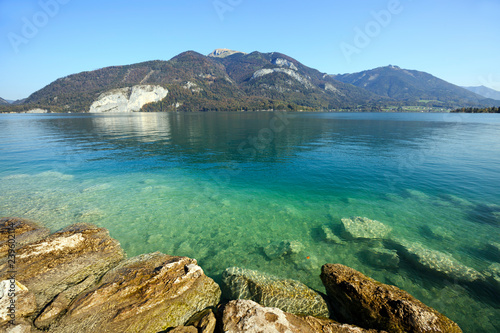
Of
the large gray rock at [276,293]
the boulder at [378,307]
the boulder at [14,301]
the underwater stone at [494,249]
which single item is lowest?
the underwater stone at [494,249]

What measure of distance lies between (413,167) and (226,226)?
27850 mm

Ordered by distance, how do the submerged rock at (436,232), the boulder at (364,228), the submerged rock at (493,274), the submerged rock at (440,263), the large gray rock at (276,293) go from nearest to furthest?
the large gray rock at (276,293) → the submerged rock at (493,274) → the submerged rock at (440,263) → the submerged rock at (436,232) → the boulder at (364,228)

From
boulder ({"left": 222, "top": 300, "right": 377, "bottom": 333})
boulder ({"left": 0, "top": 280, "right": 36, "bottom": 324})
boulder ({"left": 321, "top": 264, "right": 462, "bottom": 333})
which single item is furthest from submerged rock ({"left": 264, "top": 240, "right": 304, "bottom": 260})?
boulder ({"left": 0, "top": 280, "right": 36, "bottom": 324})

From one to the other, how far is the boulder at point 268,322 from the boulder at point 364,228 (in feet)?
26.3

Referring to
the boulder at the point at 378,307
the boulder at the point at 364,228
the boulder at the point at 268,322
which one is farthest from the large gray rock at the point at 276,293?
the boulder at the point at 364,228

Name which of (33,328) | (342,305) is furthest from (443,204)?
(33,328)

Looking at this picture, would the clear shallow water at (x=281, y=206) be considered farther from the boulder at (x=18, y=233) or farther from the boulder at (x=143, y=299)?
the boulder at (x=143, y=299)

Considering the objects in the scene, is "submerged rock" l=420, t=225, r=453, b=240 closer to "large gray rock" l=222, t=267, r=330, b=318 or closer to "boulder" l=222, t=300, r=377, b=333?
"large gray rock" l=222, t=267, r=330, b=318

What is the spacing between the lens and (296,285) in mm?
8758

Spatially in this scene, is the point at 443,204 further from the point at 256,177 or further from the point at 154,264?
the point at 154,264

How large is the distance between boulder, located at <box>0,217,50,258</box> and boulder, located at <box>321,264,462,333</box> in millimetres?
15802

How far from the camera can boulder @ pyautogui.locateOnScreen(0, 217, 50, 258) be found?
1047 centimetres

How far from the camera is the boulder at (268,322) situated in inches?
232

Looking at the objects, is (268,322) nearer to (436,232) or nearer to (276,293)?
(276,293)
